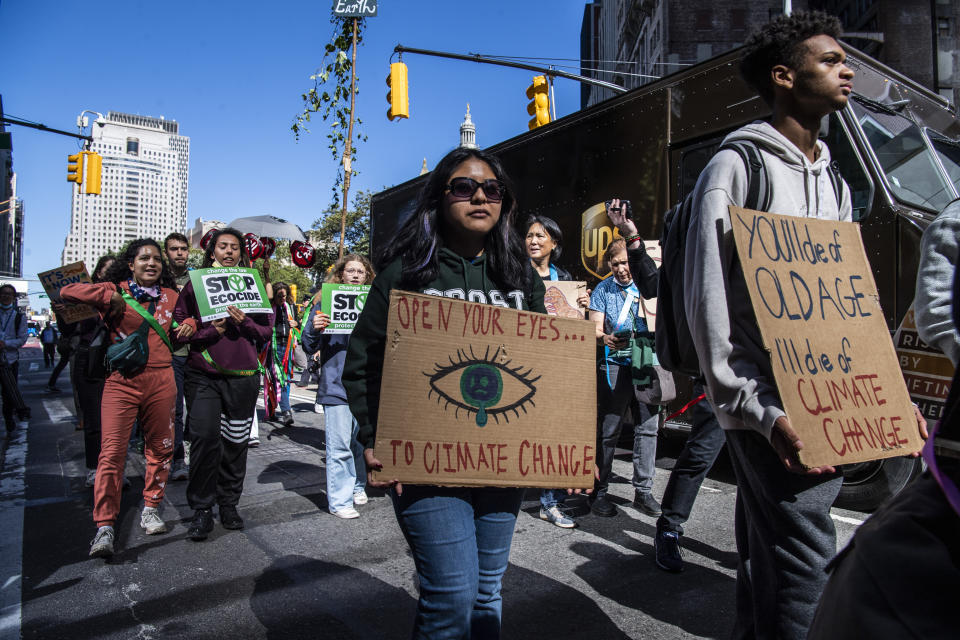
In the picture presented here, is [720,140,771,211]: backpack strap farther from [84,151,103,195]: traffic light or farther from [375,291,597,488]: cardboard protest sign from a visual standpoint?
[84,151,103,195]: traffic light

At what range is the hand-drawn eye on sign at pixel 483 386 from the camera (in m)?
2.04

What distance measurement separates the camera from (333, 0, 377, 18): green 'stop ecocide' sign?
40.3ft

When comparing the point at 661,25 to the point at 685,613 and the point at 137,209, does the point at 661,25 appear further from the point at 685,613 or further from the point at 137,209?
the point at 137,209

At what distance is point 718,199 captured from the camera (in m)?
2.02

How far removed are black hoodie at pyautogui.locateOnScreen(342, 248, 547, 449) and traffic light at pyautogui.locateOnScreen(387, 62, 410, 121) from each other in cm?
1115

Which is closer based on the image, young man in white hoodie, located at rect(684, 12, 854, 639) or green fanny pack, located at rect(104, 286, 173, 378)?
young man in white hoodie, located at rect(684, 12, 854, 639)

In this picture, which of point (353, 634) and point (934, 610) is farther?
point (353, 634)

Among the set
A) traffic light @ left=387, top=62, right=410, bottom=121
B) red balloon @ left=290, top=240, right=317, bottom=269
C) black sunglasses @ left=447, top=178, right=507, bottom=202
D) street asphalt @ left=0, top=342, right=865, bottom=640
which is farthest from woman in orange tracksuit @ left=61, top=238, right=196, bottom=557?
traffic light @ left=387, top=62, right=410, bottom=121

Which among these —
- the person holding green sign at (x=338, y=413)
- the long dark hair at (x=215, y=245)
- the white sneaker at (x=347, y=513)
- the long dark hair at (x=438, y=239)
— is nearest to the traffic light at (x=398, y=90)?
the person holding green sign at (x=338, y=413)

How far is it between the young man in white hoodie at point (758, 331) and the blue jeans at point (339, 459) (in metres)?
3.44

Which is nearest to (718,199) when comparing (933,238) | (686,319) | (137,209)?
(686,319)

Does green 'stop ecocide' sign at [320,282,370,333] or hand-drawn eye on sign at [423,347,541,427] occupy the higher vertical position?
green 'stop ecocide' sign at [320,282,370,333]

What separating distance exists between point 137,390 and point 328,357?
1.56 m

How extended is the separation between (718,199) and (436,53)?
38.9ft
